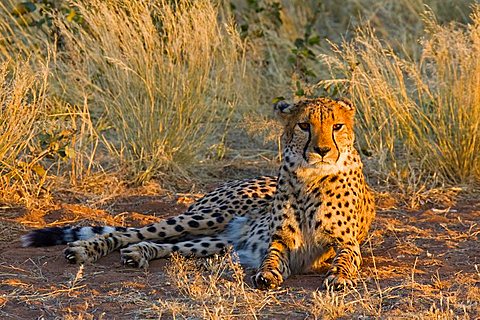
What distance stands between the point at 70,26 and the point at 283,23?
2.31m

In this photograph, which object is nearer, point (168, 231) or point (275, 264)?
point (275, 264)

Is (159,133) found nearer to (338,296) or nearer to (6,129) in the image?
(6,129)

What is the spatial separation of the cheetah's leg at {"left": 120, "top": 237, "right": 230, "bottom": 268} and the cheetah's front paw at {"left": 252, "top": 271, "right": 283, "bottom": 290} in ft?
2.06

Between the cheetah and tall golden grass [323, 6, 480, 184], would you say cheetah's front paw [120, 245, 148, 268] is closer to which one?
the cheetah

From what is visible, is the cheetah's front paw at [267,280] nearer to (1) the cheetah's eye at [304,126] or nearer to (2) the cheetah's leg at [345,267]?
(2) the cheetah's leg at [345,267]

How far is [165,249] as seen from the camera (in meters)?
4.53

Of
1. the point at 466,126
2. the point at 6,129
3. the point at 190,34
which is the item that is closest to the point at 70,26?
the point at 190,34

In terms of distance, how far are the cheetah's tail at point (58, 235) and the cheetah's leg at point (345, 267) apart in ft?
3.80

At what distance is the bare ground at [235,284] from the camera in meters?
3.47

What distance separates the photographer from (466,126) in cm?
558

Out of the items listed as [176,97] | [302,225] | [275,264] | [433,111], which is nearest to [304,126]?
[302,225]

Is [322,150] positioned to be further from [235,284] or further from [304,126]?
[235,284]

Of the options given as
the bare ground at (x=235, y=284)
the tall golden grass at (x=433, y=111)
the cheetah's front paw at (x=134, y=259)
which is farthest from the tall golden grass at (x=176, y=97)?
the cheetah's front paw at (x=134, y=259)

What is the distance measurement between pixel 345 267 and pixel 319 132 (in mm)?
545
